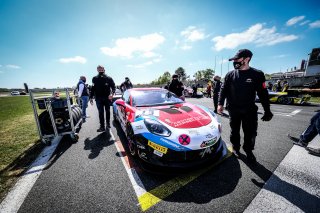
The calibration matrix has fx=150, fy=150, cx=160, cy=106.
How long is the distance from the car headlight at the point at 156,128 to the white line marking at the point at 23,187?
1.83 m

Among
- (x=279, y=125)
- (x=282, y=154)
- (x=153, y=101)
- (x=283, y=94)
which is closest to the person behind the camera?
(x=282, y=154)

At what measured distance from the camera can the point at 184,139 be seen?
6.97ft

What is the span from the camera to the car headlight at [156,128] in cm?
223

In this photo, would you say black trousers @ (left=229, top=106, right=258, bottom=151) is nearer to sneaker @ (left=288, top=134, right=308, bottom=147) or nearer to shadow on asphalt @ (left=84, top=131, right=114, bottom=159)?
sneaker @ (left=288, top=134, right=308, bottom=147)

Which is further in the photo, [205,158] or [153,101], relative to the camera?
[153,101]

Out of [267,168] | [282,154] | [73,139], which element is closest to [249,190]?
[267,168]

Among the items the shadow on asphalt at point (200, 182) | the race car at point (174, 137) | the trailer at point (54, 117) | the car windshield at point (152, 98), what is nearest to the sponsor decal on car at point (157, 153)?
the race car at point (174, 137)

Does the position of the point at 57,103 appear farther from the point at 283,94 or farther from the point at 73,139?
the point at 283,94

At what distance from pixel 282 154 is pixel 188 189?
85.5 inches

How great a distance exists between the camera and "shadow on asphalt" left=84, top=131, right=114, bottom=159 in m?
3.16

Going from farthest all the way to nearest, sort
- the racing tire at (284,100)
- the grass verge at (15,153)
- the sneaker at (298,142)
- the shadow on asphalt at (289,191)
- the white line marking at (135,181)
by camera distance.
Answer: the racing tire at (284,100) → the sneaker at (298,142) → the grass verge at (15,153) → the white line marking at (135,181) → the shadow on asphalt at (289,191)

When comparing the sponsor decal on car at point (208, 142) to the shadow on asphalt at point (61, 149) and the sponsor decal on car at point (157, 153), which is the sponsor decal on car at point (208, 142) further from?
the shadow on asphalt at point (61, 149)

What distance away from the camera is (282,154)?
9.44ft

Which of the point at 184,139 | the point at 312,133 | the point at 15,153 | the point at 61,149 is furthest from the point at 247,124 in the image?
the point at 15,153
